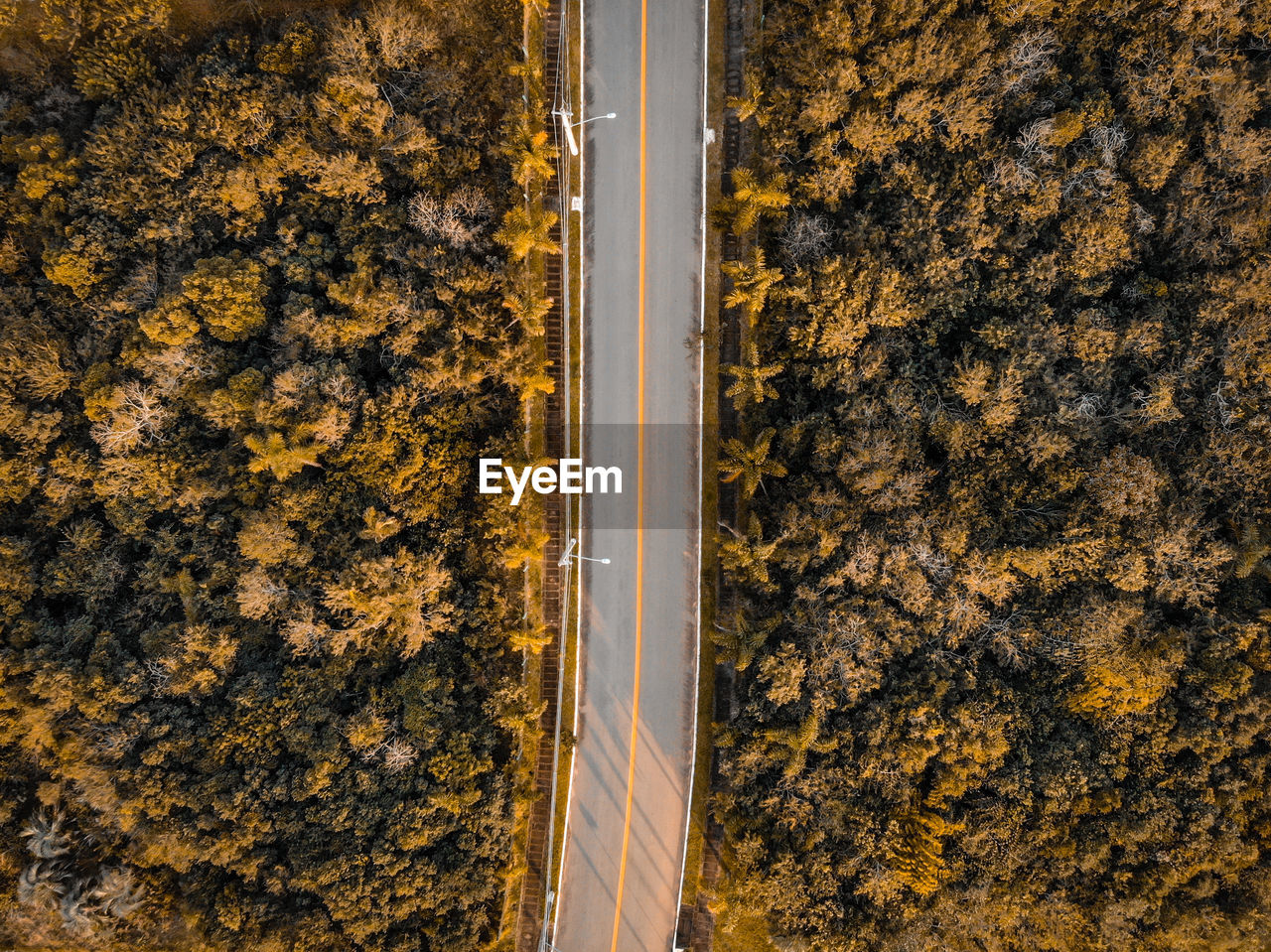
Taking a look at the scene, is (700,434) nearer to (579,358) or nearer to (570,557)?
(579,358)

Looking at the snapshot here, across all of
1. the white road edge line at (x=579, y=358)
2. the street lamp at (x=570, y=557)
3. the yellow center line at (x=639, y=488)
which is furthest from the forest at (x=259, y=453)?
the yellow center line at (x=639, y=488)

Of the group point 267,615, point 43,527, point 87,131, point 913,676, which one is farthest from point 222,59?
point 913,676

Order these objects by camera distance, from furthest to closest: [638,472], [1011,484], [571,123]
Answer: [638,472] < [571,123] < [1011,484]

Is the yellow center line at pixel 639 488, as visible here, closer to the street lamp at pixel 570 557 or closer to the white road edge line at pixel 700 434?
the street lamp at pixel 570 557

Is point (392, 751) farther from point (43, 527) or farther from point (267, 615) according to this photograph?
point (43, 527)

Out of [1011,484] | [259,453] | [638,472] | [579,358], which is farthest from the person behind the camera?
[579,358]

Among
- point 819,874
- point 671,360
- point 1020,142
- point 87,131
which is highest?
point 87,131

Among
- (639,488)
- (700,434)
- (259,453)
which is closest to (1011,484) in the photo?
(700,434)

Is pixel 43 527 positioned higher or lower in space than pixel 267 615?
higher
